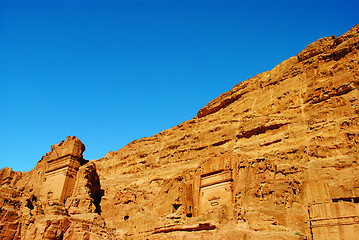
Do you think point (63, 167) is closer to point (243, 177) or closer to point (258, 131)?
point (243, 177)

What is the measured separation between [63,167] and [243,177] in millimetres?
19567

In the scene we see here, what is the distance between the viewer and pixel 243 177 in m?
24.8

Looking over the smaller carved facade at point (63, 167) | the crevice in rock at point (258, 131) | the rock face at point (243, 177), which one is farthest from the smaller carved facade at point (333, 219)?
the smaller carved facade at point (63, 167)

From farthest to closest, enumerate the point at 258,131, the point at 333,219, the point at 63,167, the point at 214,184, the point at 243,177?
1. the point at 258,131
2. the point at 63,167
3. the point at 214,184
4. the point at 243,177
5. the point at 333,219

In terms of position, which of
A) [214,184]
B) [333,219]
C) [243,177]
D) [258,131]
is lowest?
[333,219]

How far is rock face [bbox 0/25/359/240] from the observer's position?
20328 mm

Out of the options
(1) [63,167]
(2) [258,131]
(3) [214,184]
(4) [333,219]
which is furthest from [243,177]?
(1) [63,167]

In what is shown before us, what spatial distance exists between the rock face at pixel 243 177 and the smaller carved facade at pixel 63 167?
0.12 m

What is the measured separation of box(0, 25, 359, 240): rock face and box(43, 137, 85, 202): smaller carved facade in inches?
4.7

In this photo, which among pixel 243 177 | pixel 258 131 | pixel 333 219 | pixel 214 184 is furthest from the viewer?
pixel 258 131

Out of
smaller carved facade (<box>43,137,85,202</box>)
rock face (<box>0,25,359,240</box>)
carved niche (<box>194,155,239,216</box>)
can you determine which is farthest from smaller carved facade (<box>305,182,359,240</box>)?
smaller carved facade (<box>43,137,85,202</box>)

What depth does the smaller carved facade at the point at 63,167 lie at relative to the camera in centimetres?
3403

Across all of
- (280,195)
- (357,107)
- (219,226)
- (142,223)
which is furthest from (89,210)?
(357,107)

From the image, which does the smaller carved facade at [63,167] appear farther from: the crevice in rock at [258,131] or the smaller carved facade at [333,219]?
the smaller carved facade at [333,219]
